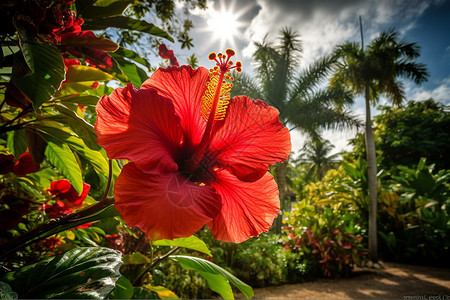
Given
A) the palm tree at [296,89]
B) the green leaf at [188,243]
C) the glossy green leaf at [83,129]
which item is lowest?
the green leaf at [188,243]

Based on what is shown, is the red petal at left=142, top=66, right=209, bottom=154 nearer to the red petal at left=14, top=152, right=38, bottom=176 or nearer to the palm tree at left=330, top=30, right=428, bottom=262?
the red petal at left=14, top=152, right=38, bottom=176

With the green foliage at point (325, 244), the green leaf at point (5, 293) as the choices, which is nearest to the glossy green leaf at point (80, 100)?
the green leaf at point (5, 293)

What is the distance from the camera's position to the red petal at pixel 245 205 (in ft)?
1.40

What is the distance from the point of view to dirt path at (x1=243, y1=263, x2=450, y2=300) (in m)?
4.77

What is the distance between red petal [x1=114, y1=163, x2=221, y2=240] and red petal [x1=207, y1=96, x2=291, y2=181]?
3.9 inches

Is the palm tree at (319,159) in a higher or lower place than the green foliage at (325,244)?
higher

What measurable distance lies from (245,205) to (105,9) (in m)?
0.64

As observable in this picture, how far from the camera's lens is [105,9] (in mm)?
675

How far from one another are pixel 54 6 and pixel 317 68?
10.8 meters

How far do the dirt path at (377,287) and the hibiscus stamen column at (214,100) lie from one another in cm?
486

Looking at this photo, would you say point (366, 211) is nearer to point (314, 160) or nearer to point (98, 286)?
point (98, 286)

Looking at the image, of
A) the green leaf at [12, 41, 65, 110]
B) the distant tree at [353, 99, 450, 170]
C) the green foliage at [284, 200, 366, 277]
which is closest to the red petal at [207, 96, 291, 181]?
the green leaf at [12, 41, 65, 110]

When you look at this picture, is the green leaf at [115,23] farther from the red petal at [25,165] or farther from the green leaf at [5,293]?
the green leaf at [5,293]

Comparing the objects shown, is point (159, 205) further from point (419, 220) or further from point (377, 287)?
point (419, 220)
